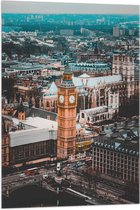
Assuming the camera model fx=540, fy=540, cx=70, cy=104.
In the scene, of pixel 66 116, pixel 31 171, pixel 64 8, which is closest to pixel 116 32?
pixel 64 8

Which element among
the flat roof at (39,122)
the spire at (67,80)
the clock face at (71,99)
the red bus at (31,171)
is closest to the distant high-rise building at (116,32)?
the spire at (67,80)

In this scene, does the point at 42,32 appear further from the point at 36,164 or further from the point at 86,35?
the point at 36,164

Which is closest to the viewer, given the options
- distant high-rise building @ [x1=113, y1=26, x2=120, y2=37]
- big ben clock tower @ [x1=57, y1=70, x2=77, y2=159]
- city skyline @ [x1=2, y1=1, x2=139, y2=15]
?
city skyline @ [x1=2, y1=1, x2=139, y2=15]

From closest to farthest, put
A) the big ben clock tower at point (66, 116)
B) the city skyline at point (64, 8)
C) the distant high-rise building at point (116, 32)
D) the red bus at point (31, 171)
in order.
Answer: the city skyline at point (64, 8), the red bus at point (31, 171), the big ben clock tower at point (66, 116), the distant high-rise building at point (116, 32)

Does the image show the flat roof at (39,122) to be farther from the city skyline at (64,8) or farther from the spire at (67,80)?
the city skyline at (64,8)

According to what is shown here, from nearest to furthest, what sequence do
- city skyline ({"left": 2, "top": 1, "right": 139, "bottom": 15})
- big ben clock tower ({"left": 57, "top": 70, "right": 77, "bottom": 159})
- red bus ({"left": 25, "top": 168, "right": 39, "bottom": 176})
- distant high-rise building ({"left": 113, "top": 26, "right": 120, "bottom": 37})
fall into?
city skyline ({"left": 2, "top": 1, "right": 139, "bottom": 15}) → red bus ({"left": 25, "top": 168, "right": 39, "bottom": 176}) → big ben clock tower ({"left": 57, "top": 70, "right": 77, "bottom": 159}) → distant high-rise building ({"left": 113, "top": 26, "right": 120, "bottom": 37})

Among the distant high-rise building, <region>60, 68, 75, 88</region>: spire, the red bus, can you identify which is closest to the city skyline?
the distant high-rise building

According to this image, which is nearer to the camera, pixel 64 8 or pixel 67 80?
pixel 64 8

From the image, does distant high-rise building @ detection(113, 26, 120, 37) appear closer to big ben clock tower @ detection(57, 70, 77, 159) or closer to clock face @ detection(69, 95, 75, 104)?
big ben clock tower @ detection(57, 70, 77, 159)

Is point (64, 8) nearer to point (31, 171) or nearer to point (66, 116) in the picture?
point (66, 116)
